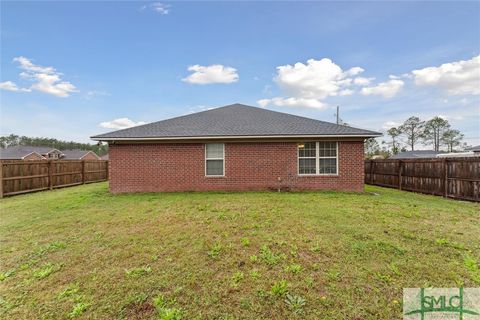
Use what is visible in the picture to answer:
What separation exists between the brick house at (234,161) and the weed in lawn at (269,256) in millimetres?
6687

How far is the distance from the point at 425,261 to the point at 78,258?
5515mm

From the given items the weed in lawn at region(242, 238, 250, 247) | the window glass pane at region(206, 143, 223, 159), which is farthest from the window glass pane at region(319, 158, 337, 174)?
the weed in lawn at region(242, 238, 250, 247)

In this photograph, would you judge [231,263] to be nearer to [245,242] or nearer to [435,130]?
[245,242]

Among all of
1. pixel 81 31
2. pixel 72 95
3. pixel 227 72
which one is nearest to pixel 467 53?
pixel 227 72

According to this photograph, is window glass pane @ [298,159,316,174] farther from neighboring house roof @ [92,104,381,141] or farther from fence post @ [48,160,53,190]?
fence post @ [48,160,53,190]

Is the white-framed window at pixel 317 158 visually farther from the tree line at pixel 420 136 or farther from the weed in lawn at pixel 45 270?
the tree line at pixel 420 136

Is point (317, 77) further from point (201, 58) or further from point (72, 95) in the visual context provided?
point (72, 95)

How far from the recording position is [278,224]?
5.39 m

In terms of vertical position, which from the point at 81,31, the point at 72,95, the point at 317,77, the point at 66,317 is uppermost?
the point at 317,77

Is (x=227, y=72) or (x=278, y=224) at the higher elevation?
(x=227, y=72)

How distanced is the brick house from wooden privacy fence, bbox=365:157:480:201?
3136 mm

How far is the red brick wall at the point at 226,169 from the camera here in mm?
10594

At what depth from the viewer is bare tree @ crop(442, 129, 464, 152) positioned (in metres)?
50.7

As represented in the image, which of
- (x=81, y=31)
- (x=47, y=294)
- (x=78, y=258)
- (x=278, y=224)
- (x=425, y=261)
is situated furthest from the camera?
(x=81, y=31)
